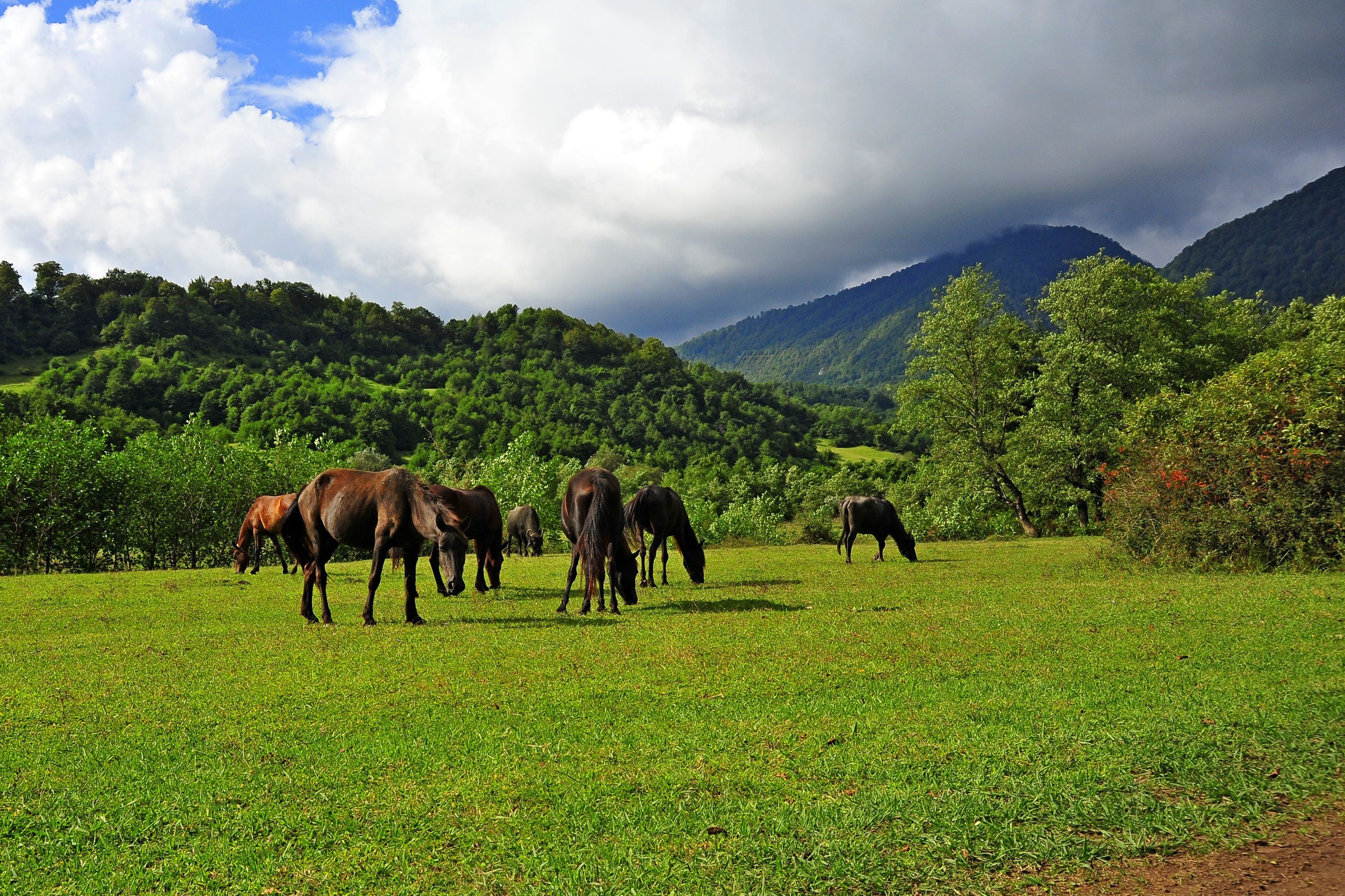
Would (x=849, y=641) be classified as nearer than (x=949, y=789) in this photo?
No

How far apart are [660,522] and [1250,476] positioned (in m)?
13.5

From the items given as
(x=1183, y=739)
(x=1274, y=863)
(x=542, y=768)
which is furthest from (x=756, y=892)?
(x=1183, y=739)

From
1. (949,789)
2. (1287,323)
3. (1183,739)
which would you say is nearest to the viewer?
(949,789)

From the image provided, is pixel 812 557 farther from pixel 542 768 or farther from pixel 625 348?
pixel 625 348

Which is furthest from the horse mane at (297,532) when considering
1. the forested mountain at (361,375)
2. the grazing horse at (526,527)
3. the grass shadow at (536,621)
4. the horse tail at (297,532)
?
the forested mountain at (361,375)

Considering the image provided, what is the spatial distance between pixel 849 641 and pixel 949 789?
4812mm

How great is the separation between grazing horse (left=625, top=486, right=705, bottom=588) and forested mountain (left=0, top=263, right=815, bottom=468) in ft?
143

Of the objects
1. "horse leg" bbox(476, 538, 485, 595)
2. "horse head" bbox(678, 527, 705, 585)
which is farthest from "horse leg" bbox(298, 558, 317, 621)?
"horse head" bbox(678, 527, 705, 585)

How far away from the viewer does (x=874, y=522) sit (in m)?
22.8

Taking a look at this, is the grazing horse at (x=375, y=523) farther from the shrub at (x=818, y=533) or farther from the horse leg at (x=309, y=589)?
the shrub at (x=818, y=533)

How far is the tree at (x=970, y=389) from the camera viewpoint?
127 feet

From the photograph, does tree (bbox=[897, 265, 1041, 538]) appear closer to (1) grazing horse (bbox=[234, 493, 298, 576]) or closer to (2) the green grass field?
(2) the green grass field

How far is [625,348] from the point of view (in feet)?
355

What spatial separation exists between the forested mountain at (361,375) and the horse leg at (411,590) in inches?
1778
